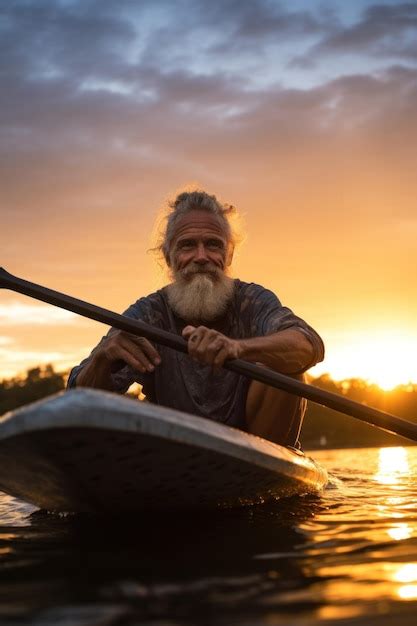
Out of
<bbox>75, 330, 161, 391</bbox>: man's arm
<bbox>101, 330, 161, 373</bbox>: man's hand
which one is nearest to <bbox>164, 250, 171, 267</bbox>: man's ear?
<bbox>75, 330, 161, 391</bbox>: man's arm

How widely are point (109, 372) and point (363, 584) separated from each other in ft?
8.21

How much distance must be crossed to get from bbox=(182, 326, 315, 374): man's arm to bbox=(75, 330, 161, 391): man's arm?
13.3 inches

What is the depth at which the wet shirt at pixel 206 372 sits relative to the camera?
13.4 feet

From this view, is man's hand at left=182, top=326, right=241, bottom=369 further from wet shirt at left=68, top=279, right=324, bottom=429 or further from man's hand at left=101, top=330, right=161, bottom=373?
wet shirt at left=68, top=279, right=324, bottom=429

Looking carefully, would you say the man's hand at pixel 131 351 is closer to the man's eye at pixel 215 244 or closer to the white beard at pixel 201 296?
the white beard at pixel 201 296

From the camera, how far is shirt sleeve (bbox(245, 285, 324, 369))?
379 centimetres

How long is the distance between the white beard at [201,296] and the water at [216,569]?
1608mm

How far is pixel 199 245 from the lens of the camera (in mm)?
4609

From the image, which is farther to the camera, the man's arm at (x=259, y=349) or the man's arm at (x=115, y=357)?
the man's arm at (x=115, y=357)

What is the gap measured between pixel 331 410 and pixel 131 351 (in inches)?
500

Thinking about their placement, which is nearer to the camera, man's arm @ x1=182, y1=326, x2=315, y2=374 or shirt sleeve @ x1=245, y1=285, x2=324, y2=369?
man's arm @ x1=182, y1=326, x2=315, y2=374

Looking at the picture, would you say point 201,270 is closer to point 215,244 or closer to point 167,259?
point 215,244

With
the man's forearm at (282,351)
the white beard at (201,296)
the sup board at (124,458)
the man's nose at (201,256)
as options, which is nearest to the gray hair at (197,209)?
the man's nose at (201,256)

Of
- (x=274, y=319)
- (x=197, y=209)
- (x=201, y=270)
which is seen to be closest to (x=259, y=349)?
(x=274, y=319)
